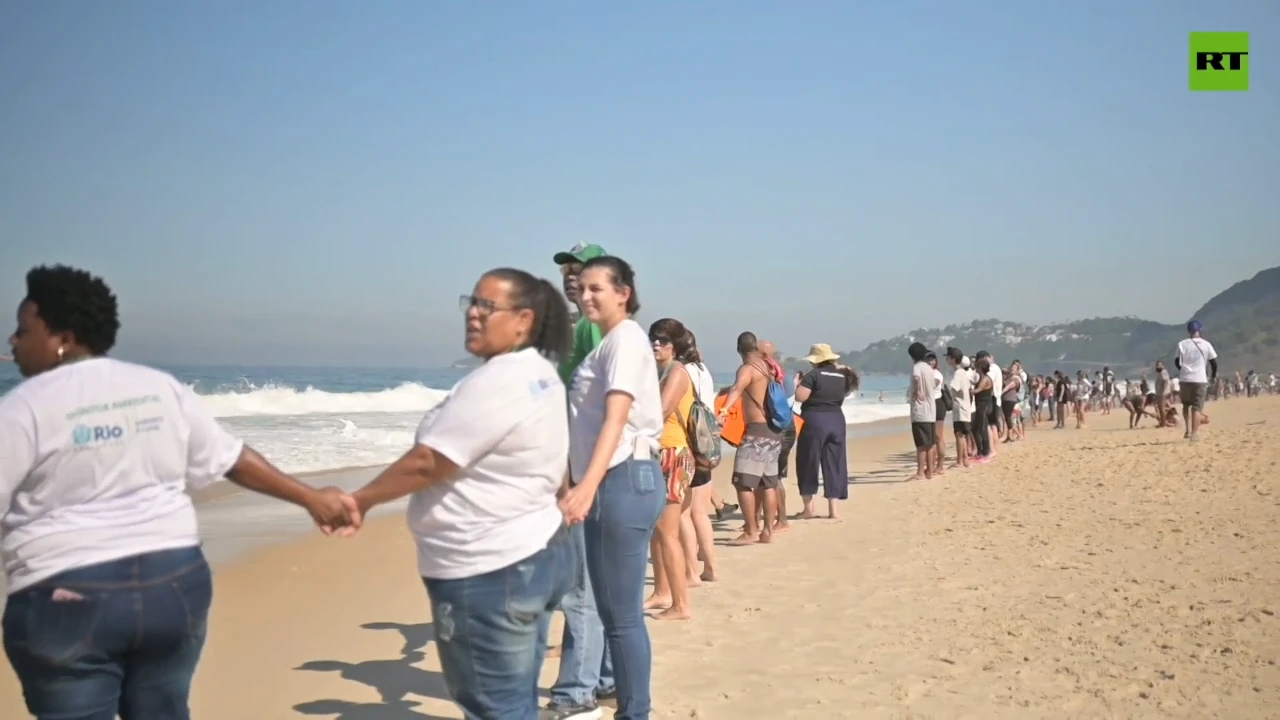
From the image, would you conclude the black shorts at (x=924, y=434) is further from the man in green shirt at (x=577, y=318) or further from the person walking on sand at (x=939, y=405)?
the man in green shirt at (x=577, y=318)

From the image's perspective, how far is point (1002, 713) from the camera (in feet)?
14.2

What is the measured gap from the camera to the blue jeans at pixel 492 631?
262 cm

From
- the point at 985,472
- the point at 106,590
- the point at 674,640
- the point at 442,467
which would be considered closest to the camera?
the point at 106,590

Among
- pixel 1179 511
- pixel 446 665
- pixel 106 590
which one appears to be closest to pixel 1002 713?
pixel 446 665

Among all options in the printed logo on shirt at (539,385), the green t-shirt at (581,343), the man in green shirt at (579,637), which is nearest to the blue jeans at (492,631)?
the printed logo on shirt at (539,385)

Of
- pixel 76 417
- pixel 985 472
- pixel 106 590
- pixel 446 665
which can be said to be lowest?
pixel 985 472

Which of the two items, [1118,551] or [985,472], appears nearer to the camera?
[1118,551]

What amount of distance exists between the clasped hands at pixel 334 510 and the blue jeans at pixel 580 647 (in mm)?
1508

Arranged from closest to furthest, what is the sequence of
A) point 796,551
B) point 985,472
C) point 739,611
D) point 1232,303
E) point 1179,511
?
point 739,611 < point 796,551 < point 1179,511 < point 985,472 < point 1232,303

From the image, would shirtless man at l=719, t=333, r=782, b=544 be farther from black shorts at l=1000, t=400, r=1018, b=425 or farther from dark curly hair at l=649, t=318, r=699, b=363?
black shorts at l=1000, t=400, r=1018, b=425

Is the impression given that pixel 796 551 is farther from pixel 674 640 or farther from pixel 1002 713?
pixel 1002 713

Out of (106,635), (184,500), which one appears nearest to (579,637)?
(184,500)

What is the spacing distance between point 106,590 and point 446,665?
0.83m

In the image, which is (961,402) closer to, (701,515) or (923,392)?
(923,392)
